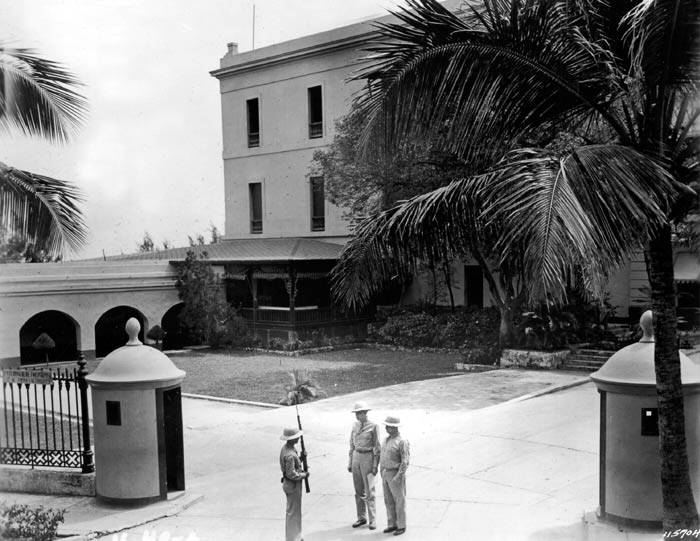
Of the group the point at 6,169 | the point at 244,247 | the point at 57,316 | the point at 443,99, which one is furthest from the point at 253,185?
the point at 443,99

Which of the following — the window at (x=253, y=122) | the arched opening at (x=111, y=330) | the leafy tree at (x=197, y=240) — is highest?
the window at (x=253, y=122)

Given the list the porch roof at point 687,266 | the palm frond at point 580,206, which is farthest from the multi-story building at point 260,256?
the palm frond at point 580,206

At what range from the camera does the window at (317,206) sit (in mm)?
14844

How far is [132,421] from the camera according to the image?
7344 mm

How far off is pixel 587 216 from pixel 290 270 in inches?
381

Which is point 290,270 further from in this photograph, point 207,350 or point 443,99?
point 443,99

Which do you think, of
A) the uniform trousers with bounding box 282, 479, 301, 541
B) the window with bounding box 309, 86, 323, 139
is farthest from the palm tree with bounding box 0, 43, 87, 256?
the window with bounding box 309, 86, 323, 139

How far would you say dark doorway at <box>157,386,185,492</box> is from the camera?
25.1 ft

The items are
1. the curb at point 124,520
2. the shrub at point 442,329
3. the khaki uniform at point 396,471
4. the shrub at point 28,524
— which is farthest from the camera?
the shrub at point 442,329

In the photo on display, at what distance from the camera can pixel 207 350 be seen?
9.24 metres

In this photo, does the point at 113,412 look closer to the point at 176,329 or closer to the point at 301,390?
the point at 176,329

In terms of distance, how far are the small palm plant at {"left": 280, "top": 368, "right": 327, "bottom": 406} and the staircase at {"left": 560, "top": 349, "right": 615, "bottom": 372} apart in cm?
424

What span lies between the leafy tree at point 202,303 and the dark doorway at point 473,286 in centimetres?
1160

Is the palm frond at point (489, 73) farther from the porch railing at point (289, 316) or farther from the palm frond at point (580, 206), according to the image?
the porch railing at point (289, 316)
